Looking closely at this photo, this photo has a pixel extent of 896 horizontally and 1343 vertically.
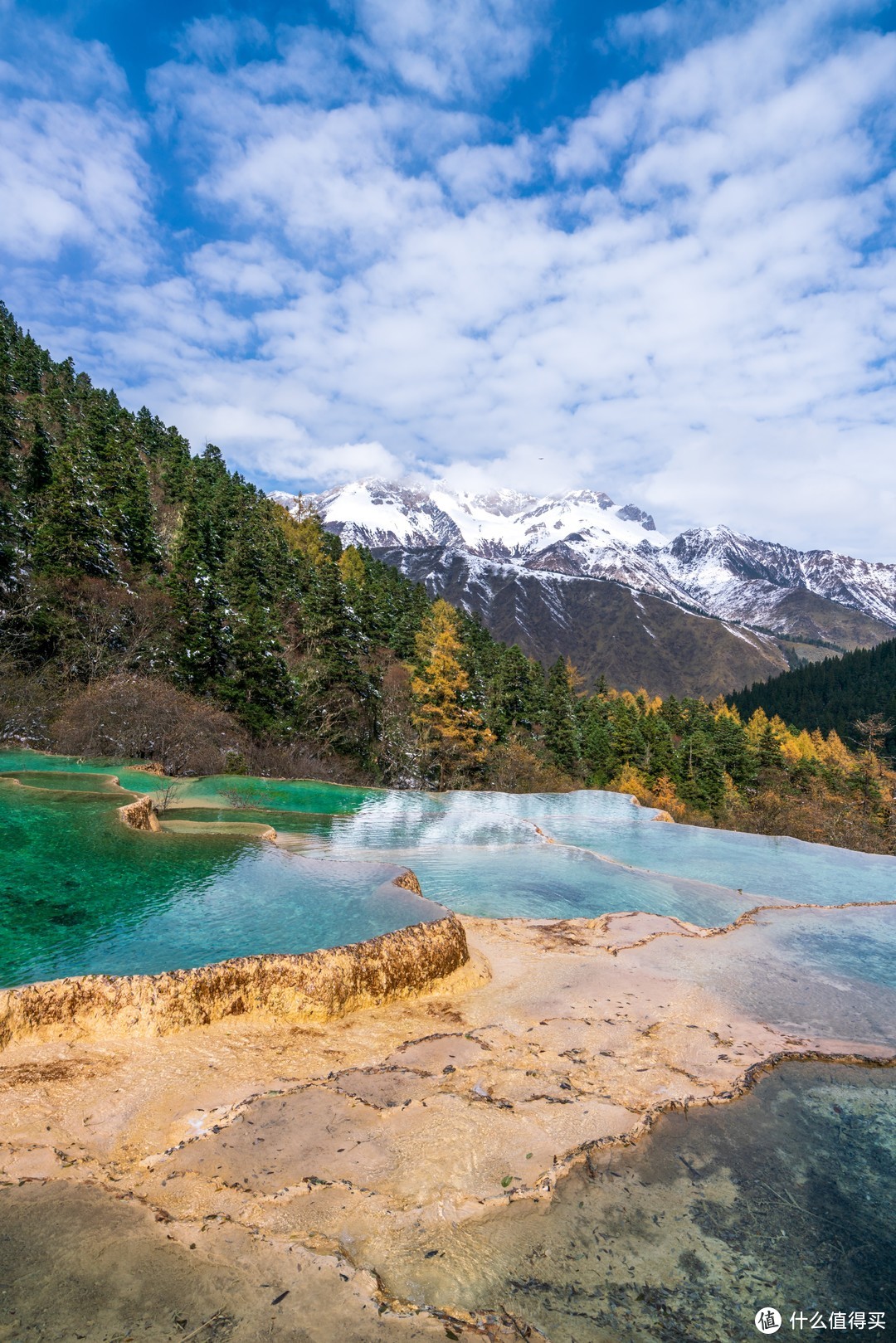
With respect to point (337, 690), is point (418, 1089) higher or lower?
lower

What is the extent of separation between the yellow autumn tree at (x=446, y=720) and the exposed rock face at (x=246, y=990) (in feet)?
82.1

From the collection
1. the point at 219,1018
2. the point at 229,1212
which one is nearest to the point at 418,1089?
the point at 229,1212

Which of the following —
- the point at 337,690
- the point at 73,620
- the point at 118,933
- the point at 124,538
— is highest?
the point at 124,538

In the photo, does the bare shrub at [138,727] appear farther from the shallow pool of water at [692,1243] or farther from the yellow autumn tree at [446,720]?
the shallow pool of water at [692,1243]

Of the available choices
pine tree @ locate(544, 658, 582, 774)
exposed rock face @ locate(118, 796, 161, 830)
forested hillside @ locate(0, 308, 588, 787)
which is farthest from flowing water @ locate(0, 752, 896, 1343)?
pine tree @ locate(544, 658, 582, 774)

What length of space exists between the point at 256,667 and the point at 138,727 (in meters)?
6.32

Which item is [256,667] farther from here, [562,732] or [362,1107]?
[562,732]

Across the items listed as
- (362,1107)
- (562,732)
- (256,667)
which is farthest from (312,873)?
(562,732)

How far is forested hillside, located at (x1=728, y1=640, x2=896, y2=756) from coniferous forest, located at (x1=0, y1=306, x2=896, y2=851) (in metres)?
58.3

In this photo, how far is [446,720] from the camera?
33.5 metres

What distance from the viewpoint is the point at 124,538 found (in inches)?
1173

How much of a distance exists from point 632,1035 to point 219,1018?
448 centimetres

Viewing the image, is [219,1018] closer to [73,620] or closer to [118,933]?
[118,933]

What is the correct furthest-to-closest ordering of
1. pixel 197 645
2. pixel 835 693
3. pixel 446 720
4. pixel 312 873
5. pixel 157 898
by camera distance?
pixel 835 693
pixel 446 720
pixel 197 645
pixel 312 873
pixel 157 898
